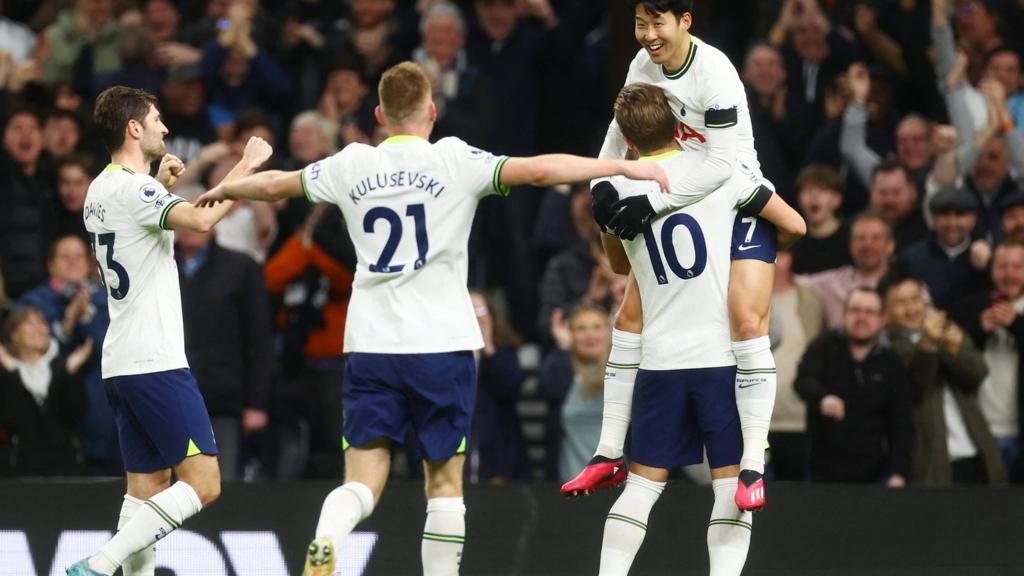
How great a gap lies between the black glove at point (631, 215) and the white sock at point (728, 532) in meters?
1.09

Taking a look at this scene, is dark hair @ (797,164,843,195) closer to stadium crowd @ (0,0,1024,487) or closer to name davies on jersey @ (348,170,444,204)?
stadium crowd @ (0,0,1024,487)

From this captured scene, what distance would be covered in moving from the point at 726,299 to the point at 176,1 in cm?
810

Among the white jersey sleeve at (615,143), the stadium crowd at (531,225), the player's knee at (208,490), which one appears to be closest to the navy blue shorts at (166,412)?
the player's knee at (208,490)

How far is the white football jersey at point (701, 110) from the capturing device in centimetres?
673

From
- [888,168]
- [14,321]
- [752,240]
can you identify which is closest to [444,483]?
[752,240]

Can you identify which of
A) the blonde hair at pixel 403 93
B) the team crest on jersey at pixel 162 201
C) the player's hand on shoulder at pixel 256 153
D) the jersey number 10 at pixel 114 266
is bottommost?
the jersey number 10 at pixel 114 266

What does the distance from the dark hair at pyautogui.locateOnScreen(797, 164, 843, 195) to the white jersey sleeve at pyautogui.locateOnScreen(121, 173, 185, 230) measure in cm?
468

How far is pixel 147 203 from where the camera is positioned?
692 centimetres

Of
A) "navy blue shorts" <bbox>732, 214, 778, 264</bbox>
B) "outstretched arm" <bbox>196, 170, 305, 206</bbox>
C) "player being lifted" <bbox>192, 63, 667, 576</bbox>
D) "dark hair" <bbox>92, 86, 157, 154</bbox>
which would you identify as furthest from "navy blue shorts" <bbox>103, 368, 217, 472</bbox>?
"navy blue shorts" <bbox>732, 214, 778, 264</bbox>

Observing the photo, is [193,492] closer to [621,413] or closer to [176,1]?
[621,413]

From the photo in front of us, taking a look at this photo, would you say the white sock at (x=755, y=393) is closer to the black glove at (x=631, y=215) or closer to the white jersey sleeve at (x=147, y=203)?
the black glove at (x=631, y=215)

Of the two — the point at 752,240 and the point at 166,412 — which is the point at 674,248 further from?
the point at 166,412

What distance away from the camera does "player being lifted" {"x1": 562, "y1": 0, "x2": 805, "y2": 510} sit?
22.1 feet

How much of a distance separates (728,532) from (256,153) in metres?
2.44
